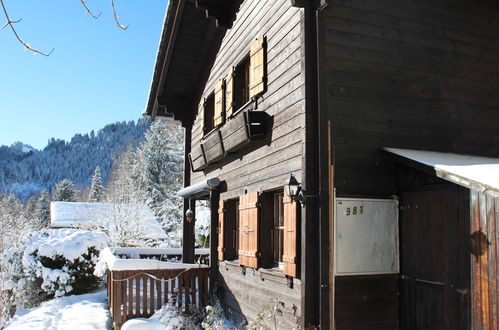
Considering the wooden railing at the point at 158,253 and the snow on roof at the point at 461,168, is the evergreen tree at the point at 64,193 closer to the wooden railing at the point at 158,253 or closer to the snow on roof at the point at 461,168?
the wooden railing at the point at 158,253

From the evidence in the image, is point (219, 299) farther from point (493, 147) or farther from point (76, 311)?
point (493, 147)

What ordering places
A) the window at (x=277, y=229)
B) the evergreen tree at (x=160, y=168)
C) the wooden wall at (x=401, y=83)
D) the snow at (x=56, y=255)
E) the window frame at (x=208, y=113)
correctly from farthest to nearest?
the evergreen tree at (x=160, y=168) → the snow at (x=56, y=255) → the window frame at (x=208, y=113) → the window at (x=277, y=229) → the wooden wall at (x=401, y=83)

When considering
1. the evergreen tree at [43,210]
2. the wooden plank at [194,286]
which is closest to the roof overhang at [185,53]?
the wooden plank at [194,286]

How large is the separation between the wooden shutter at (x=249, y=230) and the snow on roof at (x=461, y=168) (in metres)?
2.46

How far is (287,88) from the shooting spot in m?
6.91

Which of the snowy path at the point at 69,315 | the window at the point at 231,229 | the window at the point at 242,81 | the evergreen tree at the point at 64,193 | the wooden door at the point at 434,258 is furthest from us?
the evergreen tree at the point at 64,193

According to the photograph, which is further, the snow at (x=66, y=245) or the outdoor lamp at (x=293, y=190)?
the snow at (x=66, y=245)

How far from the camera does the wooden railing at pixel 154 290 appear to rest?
29.4ft

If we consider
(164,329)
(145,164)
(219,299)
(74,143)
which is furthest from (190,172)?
(74,143)


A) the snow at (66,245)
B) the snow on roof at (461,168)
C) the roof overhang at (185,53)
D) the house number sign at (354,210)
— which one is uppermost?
the roof overhang at (185,53)

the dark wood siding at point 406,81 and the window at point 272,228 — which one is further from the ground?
the dark wood siding at point 406,81

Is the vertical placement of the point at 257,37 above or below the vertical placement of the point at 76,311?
above

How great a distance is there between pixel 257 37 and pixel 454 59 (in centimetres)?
317

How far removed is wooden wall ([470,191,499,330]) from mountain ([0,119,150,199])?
5153 inches
